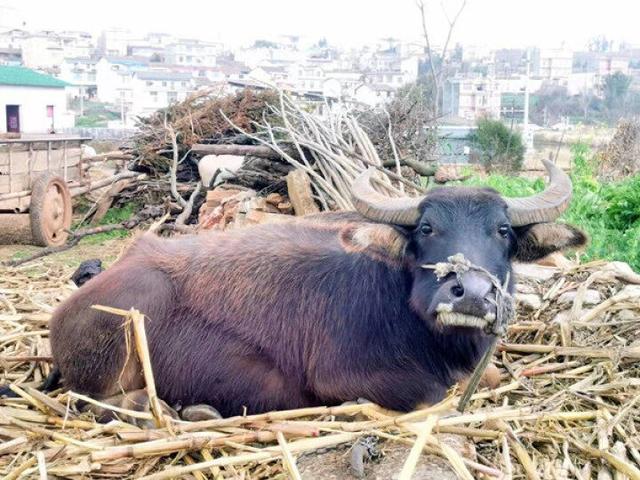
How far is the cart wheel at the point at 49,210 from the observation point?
39.7ft

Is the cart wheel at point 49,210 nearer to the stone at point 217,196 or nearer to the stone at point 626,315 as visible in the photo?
the stone at point 217,196

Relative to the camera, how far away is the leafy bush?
2356 cm

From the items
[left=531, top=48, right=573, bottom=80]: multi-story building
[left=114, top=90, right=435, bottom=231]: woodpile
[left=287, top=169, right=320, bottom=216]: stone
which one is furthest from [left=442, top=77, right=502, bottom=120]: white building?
[left=287, top=169, right=320, bottom=216]: stone

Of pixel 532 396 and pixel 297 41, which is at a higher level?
pixel 297 41

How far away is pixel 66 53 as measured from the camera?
136m

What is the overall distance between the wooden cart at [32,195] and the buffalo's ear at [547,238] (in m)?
8.90

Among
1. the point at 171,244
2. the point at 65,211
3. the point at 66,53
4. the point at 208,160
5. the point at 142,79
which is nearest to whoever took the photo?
the point at 171,244

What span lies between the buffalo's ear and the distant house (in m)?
38.3

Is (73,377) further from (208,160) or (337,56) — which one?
(337,56)

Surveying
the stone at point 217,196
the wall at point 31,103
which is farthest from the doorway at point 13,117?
the stone at point 217,196

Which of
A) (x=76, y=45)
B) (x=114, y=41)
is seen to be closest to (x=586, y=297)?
(x=76, y=45)

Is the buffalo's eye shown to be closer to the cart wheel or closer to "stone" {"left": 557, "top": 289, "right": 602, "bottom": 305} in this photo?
"stone" {"left": 557, "top": 289, "right": 602, "bottom": 305}

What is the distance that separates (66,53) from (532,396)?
5605 inches

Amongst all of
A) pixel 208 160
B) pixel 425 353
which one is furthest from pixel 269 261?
pixel 208 160
